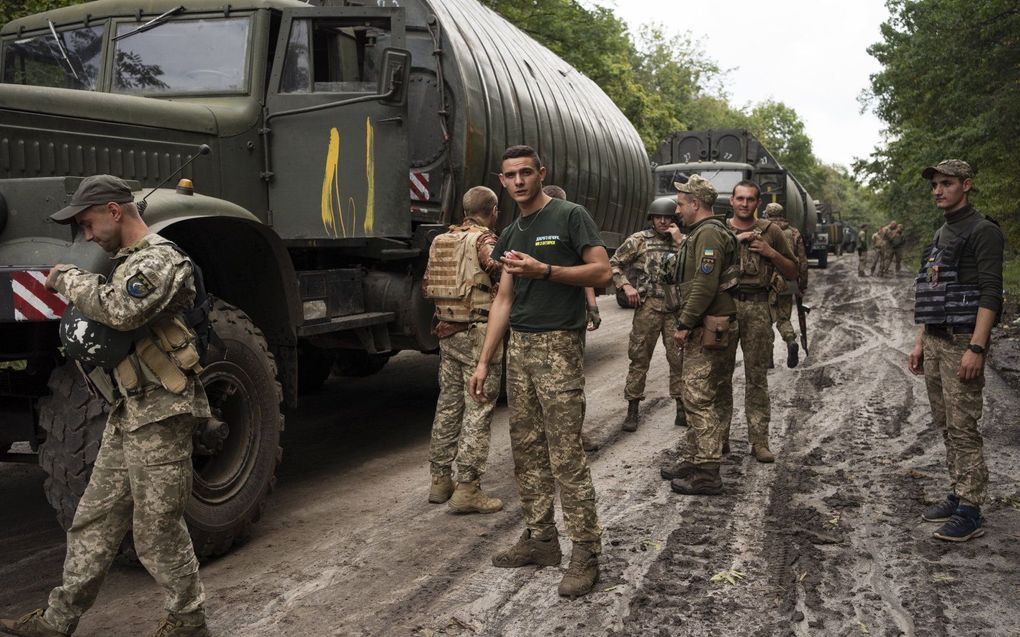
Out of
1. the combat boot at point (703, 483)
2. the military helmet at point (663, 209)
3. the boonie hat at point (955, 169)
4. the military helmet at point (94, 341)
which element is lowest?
the combat boot at point (703, 483)

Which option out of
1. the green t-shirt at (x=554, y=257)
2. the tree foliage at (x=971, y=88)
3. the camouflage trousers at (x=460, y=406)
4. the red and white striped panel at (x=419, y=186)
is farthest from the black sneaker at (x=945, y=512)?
the tree foliage at (x=971, y=88)

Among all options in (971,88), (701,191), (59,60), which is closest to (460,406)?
(701,191)

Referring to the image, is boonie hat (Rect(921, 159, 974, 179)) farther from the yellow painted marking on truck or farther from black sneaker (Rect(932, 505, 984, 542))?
the yellow painted marking on truck

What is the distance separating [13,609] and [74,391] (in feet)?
3.19

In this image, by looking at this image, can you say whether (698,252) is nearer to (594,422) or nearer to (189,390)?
(594,422)

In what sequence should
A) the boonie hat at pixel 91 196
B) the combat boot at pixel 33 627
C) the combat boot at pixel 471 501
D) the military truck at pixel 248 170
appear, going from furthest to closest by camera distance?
1. the combat boot at pixel 471 501
2. the military truck at pixel 248 170
3. the combat boot at pixel 33 627
4. the boonie hat at pixel 91 196

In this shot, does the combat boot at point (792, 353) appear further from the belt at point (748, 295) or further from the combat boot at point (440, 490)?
the combat boot at point (440, 490)

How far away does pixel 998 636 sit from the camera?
369cm

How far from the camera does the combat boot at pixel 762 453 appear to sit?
639cm

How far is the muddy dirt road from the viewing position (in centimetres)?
388

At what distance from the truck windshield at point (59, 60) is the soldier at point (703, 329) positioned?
384 centimetres

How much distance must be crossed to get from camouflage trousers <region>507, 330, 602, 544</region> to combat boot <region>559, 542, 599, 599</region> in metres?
0.04

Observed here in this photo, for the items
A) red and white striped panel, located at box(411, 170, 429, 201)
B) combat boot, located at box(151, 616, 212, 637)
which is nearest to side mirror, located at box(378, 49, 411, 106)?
red and white striped panel, located at box(411, 170, 429, 201)

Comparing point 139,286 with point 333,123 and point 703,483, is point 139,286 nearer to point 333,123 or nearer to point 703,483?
point 333,123
